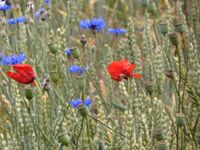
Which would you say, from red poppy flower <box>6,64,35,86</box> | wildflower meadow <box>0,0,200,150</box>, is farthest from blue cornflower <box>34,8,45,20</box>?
red poppy flower <box>6,64,35,86</box>

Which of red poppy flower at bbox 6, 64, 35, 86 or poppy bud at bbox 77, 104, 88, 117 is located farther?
red poppy flower at bbox 6, 64, 35, 86

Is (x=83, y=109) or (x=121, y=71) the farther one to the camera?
(x=121, y=71)

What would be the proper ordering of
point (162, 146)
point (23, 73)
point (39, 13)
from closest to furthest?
point (162, 146) → point (23, 73) → point (39, 13)

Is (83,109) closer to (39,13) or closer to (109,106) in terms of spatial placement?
(109,106)

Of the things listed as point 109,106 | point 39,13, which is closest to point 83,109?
point 109,106

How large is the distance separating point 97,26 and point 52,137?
0.96 metres

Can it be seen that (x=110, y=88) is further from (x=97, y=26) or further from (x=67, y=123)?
(x=97, y=26)

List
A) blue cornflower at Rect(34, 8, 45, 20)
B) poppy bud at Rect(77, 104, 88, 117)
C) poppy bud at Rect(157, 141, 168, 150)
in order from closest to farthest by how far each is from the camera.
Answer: poppy bud at Rect(157, 141, 168, 150) < poppy bud at Rect(77, 104, 88, 117) < blue cornflower at Rect(34, 8, 45, 20)

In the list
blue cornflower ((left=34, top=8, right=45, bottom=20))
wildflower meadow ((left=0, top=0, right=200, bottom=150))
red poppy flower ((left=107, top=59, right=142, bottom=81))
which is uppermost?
blue cornflower ((left=34, top=8, right=45, bottom=20))

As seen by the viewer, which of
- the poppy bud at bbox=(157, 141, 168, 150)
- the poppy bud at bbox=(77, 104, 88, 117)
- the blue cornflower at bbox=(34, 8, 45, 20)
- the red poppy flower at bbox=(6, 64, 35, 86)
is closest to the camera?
the poppy bud at bbox=(157, 141, 168, 150)

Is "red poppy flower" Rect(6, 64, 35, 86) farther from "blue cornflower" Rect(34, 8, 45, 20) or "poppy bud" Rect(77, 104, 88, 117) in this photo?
"blue cornflower" Rect(34, 8, 45, 20)

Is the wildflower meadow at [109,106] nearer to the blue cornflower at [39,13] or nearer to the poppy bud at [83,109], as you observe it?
the poppy bud at [83,109]

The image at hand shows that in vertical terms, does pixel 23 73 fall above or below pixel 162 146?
above

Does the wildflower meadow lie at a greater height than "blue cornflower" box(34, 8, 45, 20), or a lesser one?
lesser
